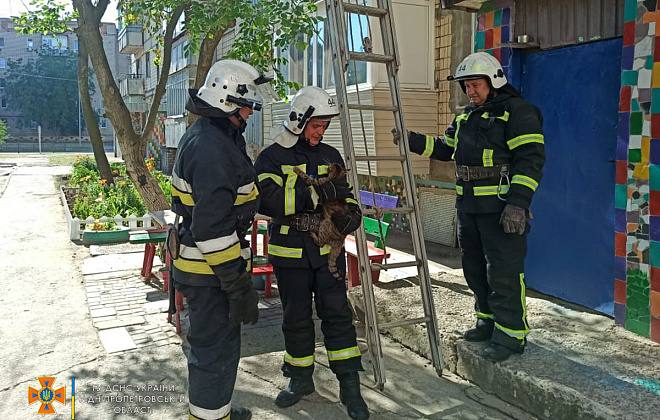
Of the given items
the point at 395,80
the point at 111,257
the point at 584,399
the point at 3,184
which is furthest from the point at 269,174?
the point at 3,184

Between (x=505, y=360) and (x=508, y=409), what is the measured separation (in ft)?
1.07

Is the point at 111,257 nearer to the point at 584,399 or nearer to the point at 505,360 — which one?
the point at 505,360

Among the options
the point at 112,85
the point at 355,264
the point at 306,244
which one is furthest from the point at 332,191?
the point at 112,85

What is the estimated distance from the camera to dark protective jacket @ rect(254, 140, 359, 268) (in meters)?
3.58

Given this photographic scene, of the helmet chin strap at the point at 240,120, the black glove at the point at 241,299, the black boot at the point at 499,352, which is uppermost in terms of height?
the helmet chin strap at the point at 240,120

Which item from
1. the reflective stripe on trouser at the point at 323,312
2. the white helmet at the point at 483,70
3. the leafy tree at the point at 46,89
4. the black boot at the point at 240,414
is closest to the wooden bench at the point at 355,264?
the reflective stripe on trouser at the point at 323,312

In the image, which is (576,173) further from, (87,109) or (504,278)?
(87,109)

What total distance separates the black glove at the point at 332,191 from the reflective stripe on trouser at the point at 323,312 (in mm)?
468

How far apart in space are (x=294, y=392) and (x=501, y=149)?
219 cm

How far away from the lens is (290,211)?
3570 mm

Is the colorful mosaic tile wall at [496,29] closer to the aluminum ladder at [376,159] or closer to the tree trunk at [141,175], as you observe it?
the aluminum ladder at [376,159]

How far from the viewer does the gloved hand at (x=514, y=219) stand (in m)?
3.71

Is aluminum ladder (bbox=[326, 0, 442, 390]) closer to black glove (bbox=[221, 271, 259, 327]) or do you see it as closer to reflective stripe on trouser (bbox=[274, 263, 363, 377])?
reflective stripe on trouser (bbox=[274, 263, 363, 377])

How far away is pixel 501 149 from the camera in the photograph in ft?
12.9
